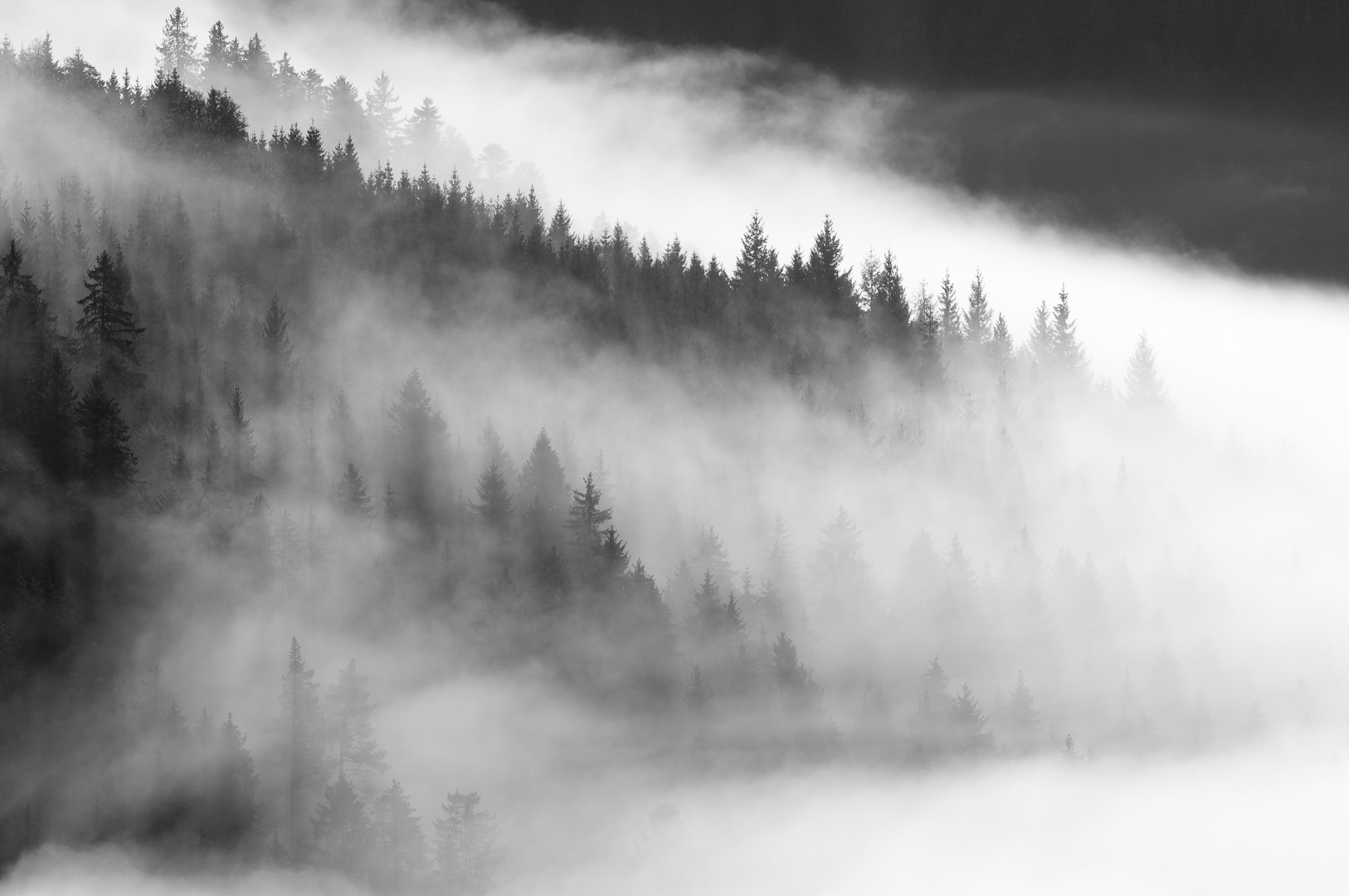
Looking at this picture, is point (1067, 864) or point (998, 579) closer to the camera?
point (998, 579)

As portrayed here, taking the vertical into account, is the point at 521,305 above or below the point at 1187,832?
above

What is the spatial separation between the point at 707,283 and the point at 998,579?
53.5 m

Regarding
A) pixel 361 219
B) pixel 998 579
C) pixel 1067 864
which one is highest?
pixel 361 219

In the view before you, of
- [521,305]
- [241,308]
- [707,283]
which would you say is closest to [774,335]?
[707,283]

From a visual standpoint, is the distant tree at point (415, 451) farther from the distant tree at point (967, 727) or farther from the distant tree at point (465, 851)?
the distant tree at point (967, 727)

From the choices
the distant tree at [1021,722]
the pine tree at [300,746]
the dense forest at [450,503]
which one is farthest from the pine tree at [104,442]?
the distant tree at [1021,722]

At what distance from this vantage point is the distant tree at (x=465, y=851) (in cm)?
11362

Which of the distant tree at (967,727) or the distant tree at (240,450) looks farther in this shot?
the distant tree at (240,450)

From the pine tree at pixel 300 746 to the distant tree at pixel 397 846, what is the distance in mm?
6177

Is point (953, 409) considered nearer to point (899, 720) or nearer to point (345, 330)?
point (899, 720)

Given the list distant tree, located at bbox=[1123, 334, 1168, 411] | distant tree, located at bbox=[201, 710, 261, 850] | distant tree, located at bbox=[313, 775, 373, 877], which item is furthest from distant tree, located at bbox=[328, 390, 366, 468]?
distant tree, located at bbox=[1123, 334, 1168, 411]

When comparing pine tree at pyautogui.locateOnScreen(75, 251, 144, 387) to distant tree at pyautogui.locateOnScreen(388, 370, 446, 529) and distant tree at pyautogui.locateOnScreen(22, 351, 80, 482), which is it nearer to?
distant tree at pyautogui.locateOnScreen(22, 351, 80, 482)

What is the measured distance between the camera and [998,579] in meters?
156

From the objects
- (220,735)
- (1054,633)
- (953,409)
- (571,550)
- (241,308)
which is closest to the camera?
(220,735)
